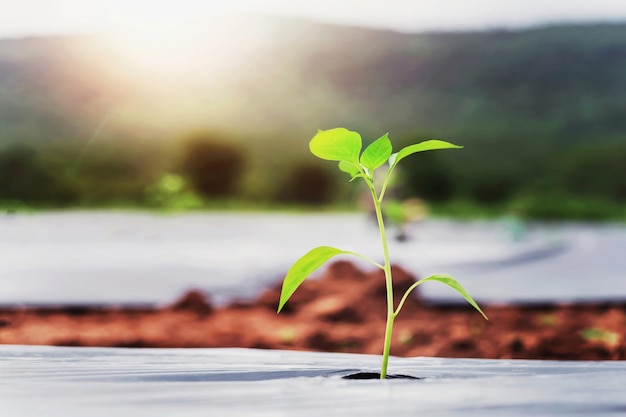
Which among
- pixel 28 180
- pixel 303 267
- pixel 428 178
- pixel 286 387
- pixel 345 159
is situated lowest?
pixel 286 387

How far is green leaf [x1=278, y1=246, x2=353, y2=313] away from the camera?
1.94ft

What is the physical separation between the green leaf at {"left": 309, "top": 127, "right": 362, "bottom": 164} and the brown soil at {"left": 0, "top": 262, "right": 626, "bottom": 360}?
0.56m

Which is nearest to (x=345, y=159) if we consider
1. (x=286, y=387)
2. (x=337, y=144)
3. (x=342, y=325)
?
(x=337, y=144)

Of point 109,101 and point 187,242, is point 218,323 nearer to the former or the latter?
point 187,242

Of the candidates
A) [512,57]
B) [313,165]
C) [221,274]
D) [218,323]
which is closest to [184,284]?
[221,274]

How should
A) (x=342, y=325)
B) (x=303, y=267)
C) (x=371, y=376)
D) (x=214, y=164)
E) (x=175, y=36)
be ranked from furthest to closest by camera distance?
(x=214, y=164)
(x=175, y=36)
(x=342, y=325)
(x=371, y=376)
(x=303, y=267)

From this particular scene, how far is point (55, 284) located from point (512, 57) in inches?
50.2

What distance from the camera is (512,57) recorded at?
162cm

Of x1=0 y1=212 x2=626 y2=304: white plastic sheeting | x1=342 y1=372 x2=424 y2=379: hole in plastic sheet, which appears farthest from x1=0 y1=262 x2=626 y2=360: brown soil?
x1=342 y1=372 x2=424 y2=379: hole in plastic sheet

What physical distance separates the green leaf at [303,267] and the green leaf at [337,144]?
9 cm

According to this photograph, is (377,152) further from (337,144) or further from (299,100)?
(299,100)

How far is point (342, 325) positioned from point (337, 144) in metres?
0.74

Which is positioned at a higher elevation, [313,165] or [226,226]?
[313,165]

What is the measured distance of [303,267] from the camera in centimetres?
60
